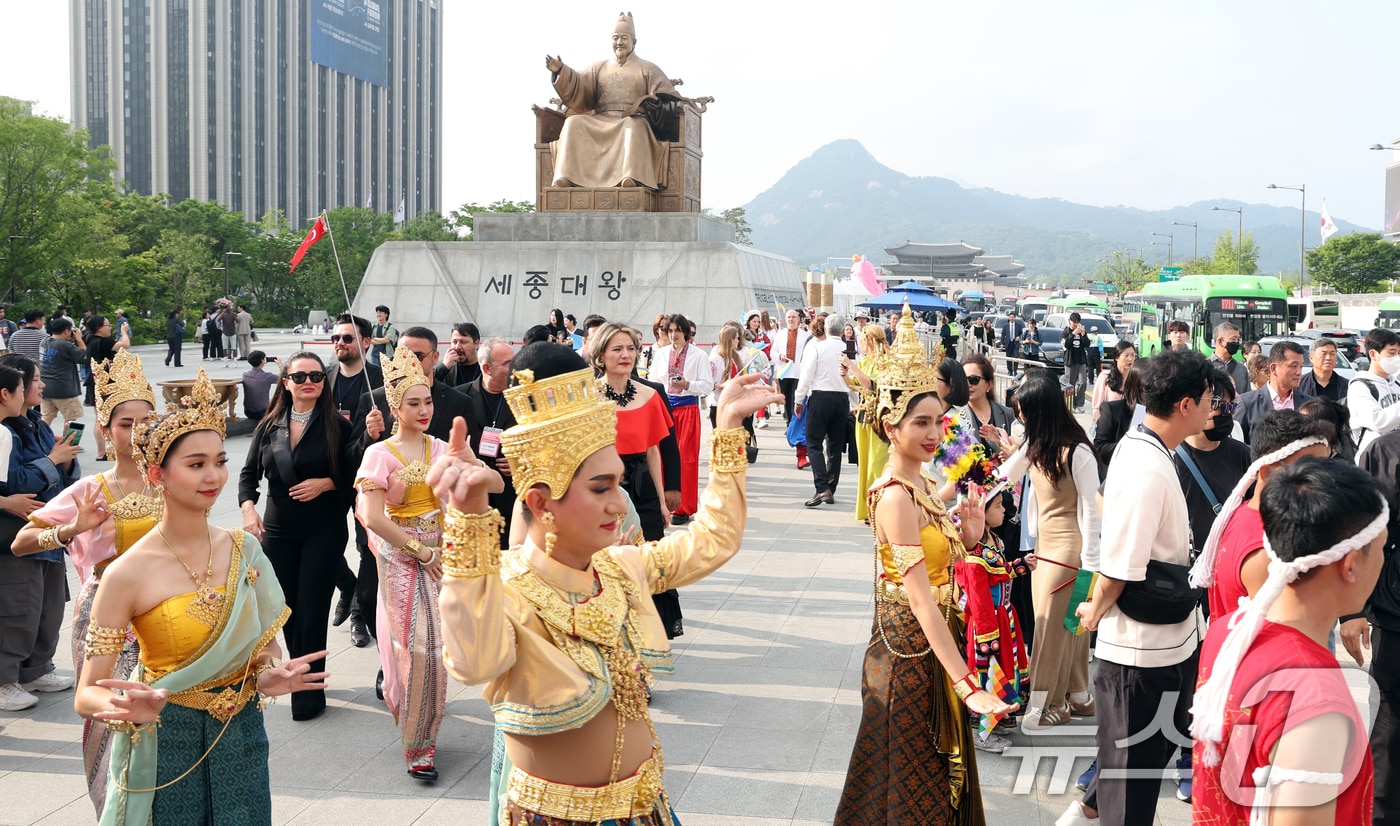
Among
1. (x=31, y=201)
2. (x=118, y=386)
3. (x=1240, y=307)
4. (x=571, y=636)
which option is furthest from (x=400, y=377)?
(x=31, y=201)

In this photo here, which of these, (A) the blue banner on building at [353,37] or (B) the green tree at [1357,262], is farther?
(A) the blue banner on building at [353,37]

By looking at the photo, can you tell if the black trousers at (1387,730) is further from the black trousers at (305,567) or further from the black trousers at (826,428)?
the black trousers at (826,428)

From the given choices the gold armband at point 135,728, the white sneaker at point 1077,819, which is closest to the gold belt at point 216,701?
the gold armband at point 135,728

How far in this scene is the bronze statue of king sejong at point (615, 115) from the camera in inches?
798

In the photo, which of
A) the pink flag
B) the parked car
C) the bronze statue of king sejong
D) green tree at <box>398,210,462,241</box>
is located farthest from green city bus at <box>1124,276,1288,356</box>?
green tree at <box>398,210,462,241</box>

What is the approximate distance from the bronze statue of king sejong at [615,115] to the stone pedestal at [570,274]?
2.69 ft

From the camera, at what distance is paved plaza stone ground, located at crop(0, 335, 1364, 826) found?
4461 mm

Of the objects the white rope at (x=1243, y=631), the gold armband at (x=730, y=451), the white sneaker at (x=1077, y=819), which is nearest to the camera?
the white rope at (x=1243, y=631)

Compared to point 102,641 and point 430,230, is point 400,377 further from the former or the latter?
point 430,230

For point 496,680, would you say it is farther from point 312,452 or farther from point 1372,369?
point 1372,369

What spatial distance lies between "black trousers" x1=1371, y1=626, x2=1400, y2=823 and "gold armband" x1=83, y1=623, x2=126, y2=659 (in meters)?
3.91

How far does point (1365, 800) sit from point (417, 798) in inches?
139

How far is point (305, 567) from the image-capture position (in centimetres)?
557

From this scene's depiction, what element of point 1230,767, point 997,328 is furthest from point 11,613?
point 997,328
